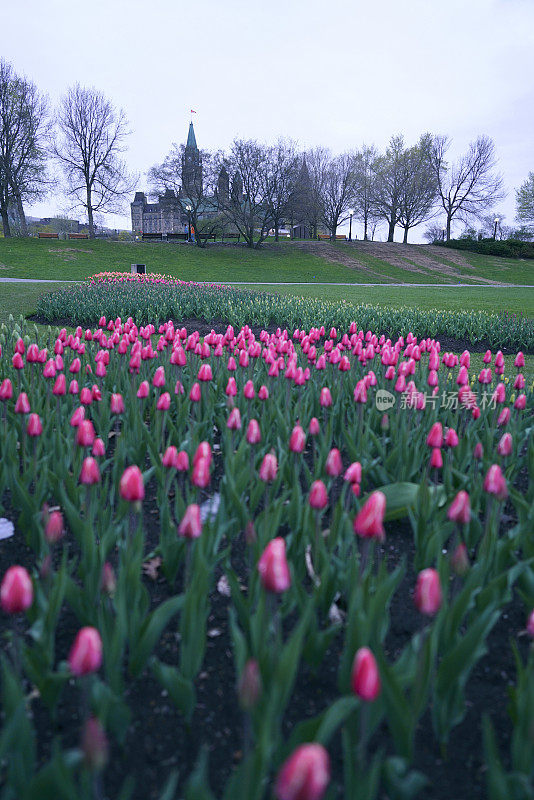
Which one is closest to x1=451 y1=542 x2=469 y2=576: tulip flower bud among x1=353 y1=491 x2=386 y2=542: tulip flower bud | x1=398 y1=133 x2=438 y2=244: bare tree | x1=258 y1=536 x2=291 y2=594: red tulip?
x1=353 y1=491 x2=386 y2=542: tulip flower bud

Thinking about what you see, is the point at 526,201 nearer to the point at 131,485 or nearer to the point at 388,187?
the point at 388,187

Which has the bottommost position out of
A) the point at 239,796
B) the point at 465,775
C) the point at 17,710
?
the point at 465,775

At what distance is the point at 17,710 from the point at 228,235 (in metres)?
60.9

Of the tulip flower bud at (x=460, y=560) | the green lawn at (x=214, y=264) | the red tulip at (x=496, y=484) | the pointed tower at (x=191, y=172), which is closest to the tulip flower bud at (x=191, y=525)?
the tulip flower bud at (x=460, y=560)

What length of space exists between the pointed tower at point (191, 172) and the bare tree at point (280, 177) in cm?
528

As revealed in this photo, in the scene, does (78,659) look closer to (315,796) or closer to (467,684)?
(315,796)

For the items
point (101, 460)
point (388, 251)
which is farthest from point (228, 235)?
point (101, 460)

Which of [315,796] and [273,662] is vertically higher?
[315,796]

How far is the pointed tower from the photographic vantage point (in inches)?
1748

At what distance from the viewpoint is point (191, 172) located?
146ft

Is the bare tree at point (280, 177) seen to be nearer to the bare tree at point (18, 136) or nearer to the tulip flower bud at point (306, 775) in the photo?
the bare tree at point (18, 136)

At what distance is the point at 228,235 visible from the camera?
59.2 metres

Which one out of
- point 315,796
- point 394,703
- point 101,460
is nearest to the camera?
point 315,796

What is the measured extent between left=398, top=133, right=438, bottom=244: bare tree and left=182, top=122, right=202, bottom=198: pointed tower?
75.6 feet
